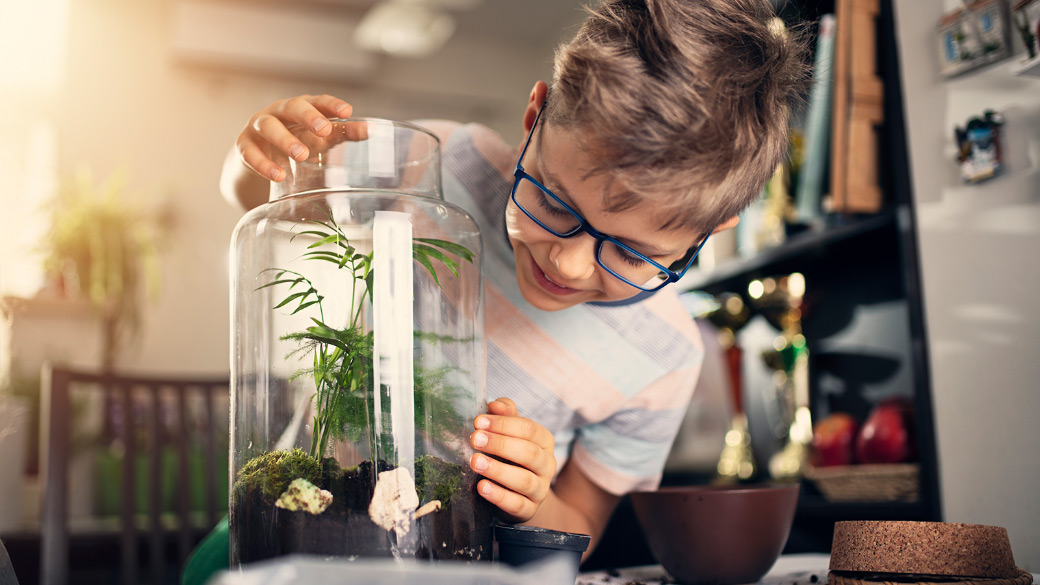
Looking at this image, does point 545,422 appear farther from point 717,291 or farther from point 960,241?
point 717,291

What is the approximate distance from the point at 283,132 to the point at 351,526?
1.09 ft

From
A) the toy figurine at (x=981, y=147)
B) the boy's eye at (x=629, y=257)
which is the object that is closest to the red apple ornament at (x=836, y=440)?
the toy figurine at (x=981, y=147)

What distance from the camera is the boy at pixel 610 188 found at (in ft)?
1.86

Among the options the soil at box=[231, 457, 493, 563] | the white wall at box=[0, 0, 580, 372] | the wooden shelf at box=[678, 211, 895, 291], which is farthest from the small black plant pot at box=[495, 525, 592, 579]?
the white wall at box=[0, 0, 580, 372]

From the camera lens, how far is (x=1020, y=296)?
891mm

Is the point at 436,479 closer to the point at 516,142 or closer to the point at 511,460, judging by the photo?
the point at 511,460

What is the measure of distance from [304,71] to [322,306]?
3.13 m

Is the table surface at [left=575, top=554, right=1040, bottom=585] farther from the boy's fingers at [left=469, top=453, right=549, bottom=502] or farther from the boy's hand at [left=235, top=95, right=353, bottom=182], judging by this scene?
the boy's hand at [left=235, top=95, right=353, bottom=182]

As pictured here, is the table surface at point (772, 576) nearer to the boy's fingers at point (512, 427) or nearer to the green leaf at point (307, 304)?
the boy's fingers at point (512, 427)

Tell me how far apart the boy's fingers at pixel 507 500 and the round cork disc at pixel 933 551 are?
9.8 inches

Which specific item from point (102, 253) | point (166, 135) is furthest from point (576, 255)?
point (166, 135)

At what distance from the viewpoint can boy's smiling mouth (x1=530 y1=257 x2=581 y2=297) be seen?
748mm

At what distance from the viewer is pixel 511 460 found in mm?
608

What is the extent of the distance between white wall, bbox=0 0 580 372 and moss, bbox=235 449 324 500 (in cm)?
286
